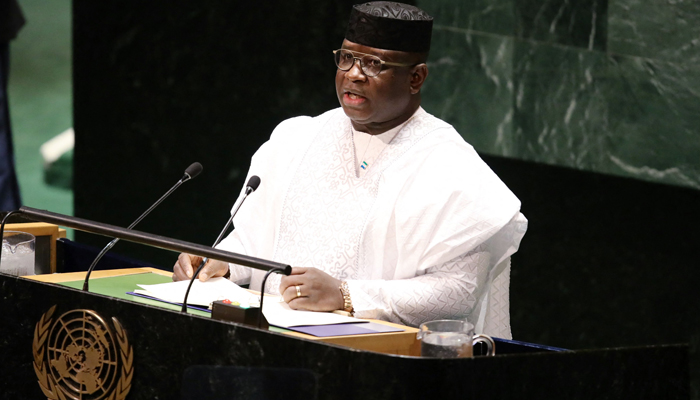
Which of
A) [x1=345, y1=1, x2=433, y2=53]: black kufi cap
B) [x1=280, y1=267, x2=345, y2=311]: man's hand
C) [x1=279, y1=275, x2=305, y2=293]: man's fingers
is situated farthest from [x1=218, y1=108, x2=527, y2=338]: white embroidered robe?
[x1=345, y1=1, x2=433, y2=53]: black kufi cap

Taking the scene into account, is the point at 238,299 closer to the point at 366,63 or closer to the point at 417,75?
the point at 366,63

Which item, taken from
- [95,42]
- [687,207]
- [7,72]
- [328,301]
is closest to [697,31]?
[687,207]

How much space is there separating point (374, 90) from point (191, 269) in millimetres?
847

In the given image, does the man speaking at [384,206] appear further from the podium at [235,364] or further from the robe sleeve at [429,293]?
the podium at [235,364]

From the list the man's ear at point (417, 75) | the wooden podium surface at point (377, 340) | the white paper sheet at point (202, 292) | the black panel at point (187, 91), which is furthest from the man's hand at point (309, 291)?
the black panel at point (187, 91)

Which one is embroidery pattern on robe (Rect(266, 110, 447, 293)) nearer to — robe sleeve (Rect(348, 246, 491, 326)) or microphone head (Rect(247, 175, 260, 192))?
robe sleeve (Rect(348, 246, 491, 326))

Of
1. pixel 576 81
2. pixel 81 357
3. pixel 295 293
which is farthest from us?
pixel 576 81

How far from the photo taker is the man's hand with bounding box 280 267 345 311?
302 centimetres

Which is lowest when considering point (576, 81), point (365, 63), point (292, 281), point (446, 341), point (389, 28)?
point (446, 341)

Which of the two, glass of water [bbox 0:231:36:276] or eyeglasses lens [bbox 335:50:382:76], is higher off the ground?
eyeglasses lens [bbox 335:50:382:76]

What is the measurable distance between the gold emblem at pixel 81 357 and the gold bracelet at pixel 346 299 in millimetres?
745

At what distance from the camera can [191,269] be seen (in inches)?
132

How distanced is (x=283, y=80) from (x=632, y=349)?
158 inches

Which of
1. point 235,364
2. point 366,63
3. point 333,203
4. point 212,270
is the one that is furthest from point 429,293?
point 235,364
